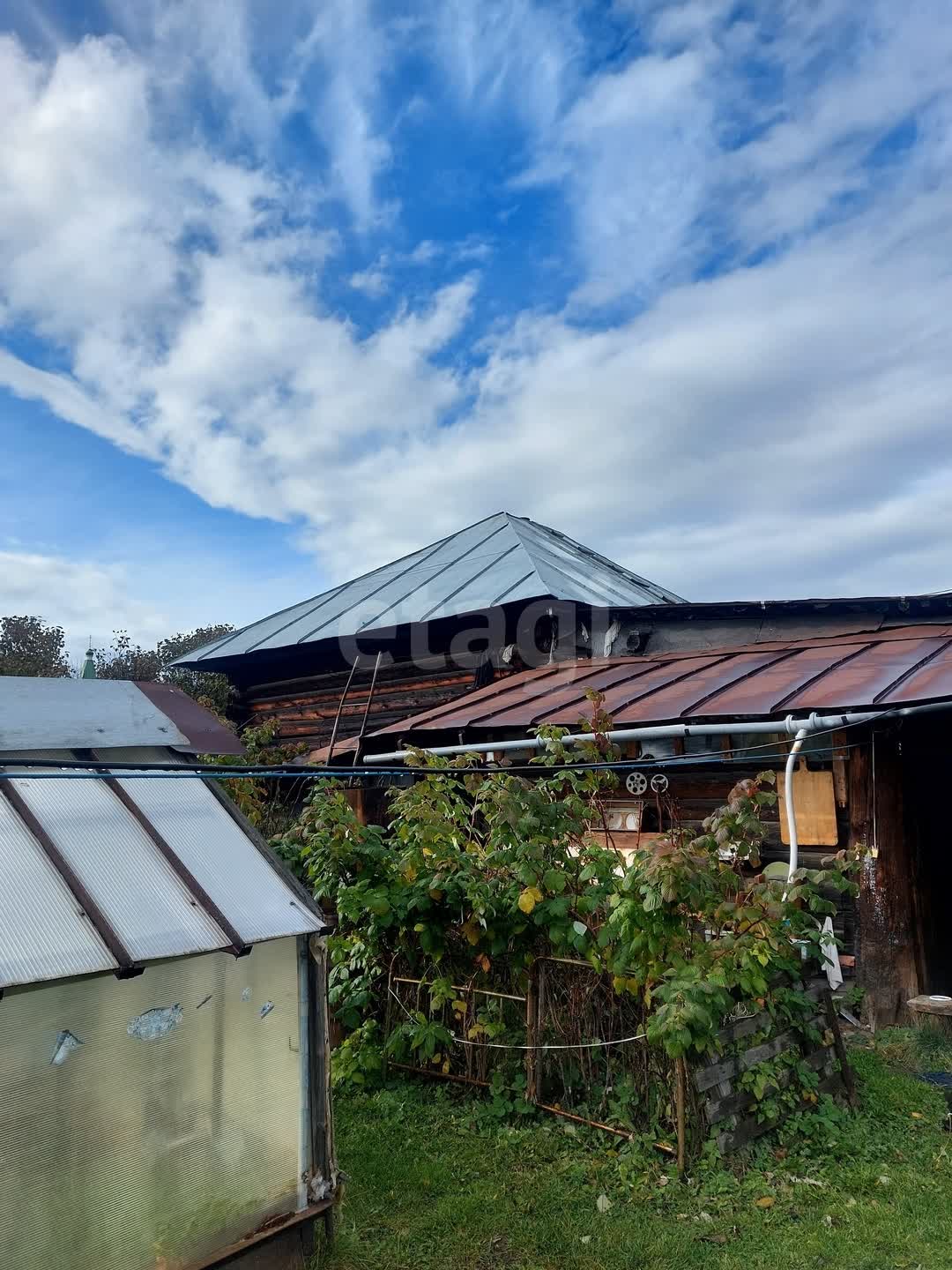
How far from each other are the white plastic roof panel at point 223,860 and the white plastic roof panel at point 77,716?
8.9 inches

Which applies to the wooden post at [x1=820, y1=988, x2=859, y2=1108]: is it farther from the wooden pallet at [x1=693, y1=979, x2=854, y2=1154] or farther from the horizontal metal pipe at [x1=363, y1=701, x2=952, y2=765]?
the horizontal metal pipe at [x1=363, y1=701, x2=952, y2=765]

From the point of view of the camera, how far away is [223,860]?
351 centimetres

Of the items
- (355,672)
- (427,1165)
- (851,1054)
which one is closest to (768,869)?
(851,1054)

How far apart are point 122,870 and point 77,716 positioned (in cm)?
87

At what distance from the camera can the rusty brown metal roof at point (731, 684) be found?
19.4 feet

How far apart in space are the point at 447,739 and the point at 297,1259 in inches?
205

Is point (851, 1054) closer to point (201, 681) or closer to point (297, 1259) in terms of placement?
point (297, 1259)

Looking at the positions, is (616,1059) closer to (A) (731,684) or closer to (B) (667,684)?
(A) (731,684)

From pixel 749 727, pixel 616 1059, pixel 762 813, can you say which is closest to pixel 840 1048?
pixel 616 1059

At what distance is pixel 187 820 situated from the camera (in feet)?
11.7

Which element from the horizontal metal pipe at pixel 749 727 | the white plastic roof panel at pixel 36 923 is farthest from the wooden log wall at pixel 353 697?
the white plastic roof panel at pixel 36 923

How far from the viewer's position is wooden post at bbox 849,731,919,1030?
20.6 feet

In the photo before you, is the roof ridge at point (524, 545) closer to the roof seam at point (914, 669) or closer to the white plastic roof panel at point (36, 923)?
the roof seam at point (914, 669)

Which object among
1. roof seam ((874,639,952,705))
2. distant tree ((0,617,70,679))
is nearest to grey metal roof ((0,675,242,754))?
roof seam ((874,639,952,705))
